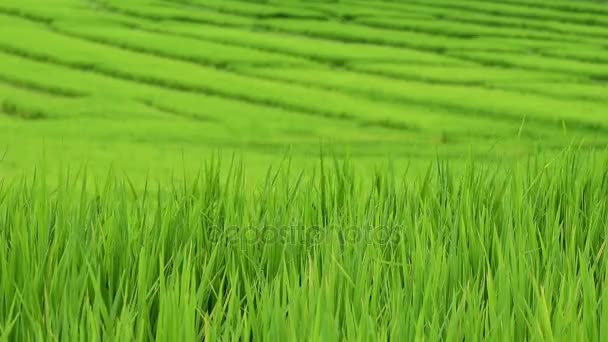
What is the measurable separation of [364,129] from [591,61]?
254cm

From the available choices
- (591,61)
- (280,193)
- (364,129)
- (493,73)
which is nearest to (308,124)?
(364,129)

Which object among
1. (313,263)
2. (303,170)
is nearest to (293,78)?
(303,170)

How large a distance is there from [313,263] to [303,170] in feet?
1.49

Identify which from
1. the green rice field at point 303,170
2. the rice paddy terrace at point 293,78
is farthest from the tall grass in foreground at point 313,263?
the rice paddy terrace at point 293,78

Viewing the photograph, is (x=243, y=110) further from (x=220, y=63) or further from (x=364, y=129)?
(x=220, y=63)

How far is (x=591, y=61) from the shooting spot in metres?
7.07

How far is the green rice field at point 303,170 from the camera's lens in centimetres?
121

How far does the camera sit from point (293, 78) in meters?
6.20

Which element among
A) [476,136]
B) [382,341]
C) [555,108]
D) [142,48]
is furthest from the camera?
[142,48]

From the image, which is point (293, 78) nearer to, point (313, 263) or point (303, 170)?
point (303, 170)

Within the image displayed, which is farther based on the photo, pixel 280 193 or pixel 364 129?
pixel 364 129

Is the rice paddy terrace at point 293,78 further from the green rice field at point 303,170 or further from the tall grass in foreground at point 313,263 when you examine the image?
the tall grass in foreground at point 313,263

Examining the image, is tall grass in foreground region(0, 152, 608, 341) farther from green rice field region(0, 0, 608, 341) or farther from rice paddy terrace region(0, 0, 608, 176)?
rice paddy terrace region(0, 0, 608, 176)

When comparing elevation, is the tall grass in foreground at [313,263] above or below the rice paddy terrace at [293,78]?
above
